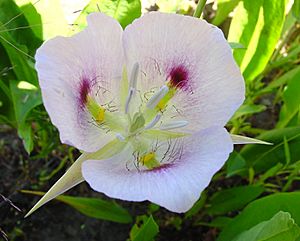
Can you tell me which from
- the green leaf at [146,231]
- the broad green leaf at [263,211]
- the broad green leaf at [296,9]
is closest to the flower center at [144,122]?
the green leaf at [146,231]

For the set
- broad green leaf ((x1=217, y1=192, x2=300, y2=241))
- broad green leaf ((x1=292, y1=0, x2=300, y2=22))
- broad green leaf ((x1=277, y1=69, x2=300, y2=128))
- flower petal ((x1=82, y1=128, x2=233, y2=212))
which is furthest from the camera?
broad green leaf ((x1=277, y1=69, x2=300, y2=128))

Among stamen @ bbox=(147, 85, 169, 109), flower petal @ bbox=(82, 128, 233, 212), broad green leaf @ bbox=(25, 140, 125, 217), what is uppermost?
stamen @ bbox=(147, 85, 169, 109)

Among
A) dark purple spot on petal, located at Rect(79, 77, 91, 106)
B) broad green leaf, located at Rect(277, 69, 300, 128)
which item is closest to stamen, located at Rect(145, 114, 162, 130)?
dark purple spot on petal, located at Rect(79, 77, 91, 106)

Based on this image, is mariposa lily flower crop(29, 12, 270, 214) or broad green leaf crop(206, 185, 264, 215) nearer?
mariposa lily flower crop(29, 12, 270, 214)

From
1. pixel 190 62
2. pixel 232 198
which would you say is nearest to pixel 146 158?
pixel 190 62

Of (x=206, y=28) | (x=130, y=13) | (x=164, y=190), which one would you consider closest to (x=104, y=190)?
(x=164, y=190)

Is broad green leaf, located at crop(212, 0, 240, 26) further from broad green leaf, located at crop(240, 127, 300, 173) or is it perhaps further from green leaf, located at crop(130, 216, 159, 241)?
green leaf, located at crop(130, 216, 159, 241)

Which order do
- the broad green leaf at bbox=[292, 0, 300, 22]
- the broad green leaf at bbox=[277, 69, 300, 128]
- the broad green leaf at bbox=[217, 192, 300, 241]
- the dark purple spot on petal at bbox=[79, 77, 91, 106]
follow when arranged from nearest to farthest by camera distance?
the dark purple spot on petal at bbox=[79, 77, 91, 106], the broad green leaf at bbox=[217, 192, 300, 241], the broad green leaf at bbox=[292, 0, 300, 22], the broad green leaf at bbox=[277, 69, 300, 128]

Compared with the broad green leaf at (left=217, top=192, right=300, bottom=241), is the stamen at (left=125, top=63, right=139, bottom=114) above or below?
above
